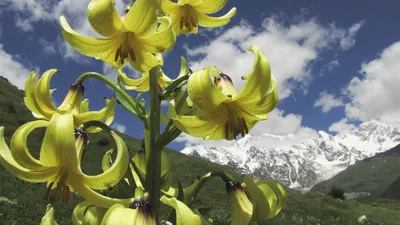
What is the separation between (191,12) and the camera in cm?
265

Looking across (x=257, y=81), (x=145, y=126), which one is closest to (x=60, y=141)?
(x=145, y=126)

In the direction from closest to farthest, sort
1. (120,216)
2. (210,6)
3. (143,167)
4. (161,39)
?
1. (120,216)
2. (161,39)
3. (143,167)
4. (210,6)

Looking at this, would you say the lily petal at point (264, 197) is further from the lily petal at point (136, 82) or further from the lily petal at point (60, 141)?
the lily petal at point (136, 82)

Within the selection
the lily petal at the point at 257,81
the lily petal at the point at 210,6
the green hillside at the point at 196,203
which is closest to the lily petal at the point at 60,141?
the lily petal at the point at 257,81

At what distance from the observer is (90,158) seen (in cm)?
2838

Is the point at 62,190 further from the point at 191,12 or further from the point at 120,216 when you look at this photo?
the point at 191,12

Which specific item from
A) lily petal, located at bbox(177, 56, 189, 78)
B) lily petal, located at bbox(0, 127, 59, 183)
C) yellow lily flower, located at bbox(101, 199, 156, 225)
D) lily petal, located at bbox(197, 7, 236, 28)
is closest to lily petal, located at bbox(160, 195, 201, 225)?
yellow lily flower, located at bbox(101, 199, 156, 225)

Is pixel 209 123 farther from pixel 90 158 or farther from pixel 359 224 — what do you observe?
pixel 90 158

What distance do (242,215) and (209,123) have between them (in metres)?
0.51

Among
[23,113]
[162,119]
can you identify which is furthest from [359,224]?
[23,113]

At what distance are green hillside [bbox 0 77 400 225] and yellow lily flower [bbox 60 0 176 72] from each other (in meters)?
5.88

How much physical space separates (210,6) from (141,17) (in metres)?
0.75

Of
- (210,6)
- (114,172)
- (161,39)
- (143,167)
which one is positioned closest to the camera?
(114,172)

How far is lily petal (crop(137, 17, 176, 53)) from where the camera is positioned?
206 cm
